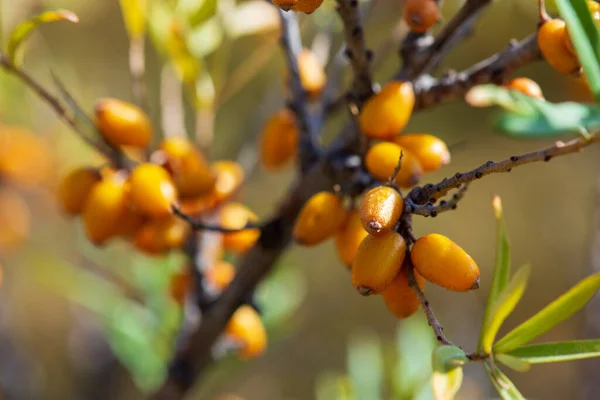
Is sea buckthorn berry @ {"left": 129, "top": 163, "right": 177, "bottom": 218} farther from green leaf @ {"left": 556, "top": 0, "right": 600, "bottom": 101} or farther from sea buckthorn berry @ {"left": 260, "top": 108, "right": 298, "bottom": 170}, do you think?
green leaf @ {"left": 556, "top": 0, "right": 600, "bottom": 101}

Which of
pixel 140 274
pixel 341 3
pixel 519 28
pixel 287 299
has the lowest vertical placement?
pixel 519 28

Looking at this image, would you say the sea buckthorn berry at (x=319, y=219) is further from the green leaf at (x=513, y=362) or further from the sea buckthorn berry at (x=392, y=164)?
the green leaf at (x=513, y=362)

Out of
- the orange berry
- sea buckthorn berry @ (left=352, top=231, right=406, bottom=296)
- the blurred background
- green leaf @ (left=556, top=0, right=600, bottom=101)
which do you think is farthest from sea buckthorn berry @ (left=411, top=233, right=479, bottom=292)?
the orange berry

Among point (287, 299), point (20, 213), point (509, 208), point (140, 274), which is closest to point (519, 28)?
point (509, 208)

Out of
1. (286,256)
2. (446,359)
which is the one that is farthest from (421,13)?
(286,256)

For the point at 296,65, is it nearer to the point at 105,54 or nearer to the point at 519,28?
the point at 519,28
